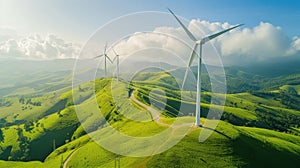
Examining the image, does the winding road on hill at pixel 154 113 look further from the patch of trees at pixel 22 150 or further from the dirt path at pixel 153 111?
the patch of trees at pixel 22 150

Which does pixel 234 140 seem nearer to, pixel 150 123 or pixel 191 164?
pixel 191 164

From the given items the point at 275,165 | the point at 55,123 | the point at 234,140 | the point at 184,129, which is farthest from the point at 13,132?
the point at 275,165

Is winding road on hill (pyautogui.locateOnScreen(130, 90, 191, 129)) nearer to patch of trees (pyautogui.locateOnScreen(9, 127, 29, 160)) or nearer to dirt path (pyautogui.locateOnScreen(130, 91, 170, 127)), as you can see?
dirt path (pyautogui.locateOnScreen(130, 91, 170, 127))

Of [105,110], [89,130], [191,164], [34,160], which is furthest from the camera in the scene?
[105,110]

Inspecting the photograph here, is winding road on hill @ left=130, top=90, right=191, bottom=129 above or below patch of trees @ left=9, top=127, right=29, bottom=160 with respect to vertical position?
above

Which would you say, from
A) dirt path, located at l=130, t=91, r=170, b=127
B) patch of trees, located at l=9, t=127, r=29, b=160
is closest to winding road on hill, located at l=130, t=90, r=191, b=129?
dirt path, located at l=130, t=91, r=170, b=127

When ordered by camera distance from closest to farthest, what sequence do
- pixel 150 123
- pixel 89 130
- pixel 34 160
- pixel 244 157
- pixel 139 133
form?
pixel 244 157, pixel 139 133, pixel 150 123, pixel 34 160, pixel 89 130

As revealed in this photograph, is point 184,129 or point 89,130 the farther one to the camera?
point 89,130

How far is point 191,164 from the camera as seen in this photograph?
72.5m

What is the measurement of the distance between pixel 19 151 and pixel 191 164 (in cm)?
10291

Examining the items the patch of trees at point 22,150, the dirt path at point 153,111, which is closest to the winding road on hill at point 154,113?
the dirt path at point 153,111

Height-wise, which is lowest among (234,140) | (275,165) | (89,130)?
(89,130)

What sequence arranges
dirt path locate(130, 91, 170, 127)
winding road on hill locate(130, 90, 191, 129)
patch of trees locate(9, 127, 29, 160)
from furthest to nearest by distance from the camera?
patch of trees locate(9, 127, 29, 160), dirt path locate(130, 91, 170, 127), winding road on hill locate(130, 90, 191, 129)

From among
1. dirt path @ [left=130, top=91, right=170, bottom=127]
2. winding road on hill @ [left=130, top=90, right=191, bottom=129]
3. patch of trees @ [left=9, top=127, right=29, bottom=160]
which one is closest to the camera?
winding road on hill @ [left=130, top=90, right=191, bottom=129]
